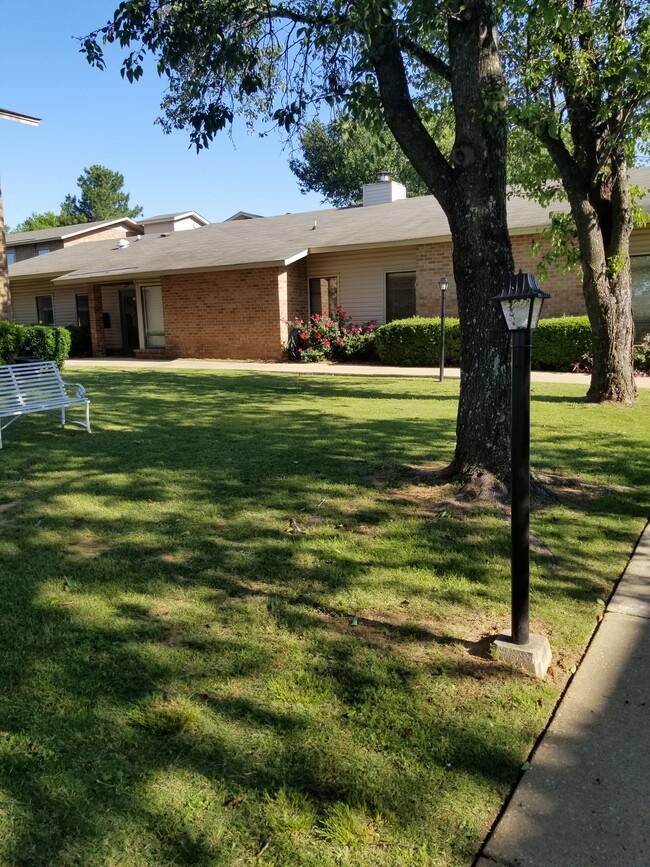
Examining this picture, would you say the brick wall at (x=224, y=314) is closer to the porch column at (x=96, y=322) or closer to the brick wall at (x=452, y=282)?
the porch column at (x=96, y=322)

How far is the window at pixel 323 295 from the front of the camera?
20344 millimetres

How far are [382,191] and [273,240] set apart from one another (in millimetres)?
6081

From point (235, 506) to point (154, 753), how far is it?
2.94 metres

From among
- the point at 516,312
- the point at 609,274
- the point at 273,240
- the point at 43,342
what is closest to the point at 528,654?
the point at 516,312

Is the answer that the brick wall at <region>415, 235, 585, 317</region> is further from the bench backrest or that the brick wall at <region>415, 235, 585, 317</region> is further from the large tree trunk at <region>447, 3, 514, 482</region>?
the large tree trunk at <region>447, 3, 514, 482</region>

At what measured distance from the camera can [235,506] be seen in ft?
17.6

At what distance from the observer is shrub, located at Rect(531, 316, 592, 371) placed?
48.6 feet

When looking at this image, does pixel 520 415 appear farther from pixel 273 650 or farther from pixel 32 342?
pixel 32 342

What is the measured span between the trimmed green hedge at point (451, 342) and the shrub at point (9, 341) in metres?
8.46

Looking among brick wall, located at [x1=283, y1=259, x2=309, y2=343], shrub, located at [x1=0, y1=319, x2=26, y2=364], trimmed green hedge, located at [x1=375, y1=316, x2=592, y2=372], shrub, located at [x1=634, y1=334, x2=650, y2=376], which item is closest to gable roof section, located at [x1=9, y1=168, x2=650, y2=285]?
brick wall, located at [x1=283, y1=259, x2=309, y2=343]

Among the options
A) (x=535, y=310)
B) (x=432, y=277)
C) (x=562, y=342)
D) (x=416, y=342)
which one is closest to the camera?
(x=535, y=310)

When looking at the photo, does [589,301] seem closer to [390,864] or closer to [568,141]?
[568,141]

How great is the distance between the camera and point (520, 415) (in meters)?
2.95

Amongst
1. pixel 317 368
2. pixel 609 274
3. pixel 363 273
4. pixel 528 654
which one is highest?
pixel 363 273
